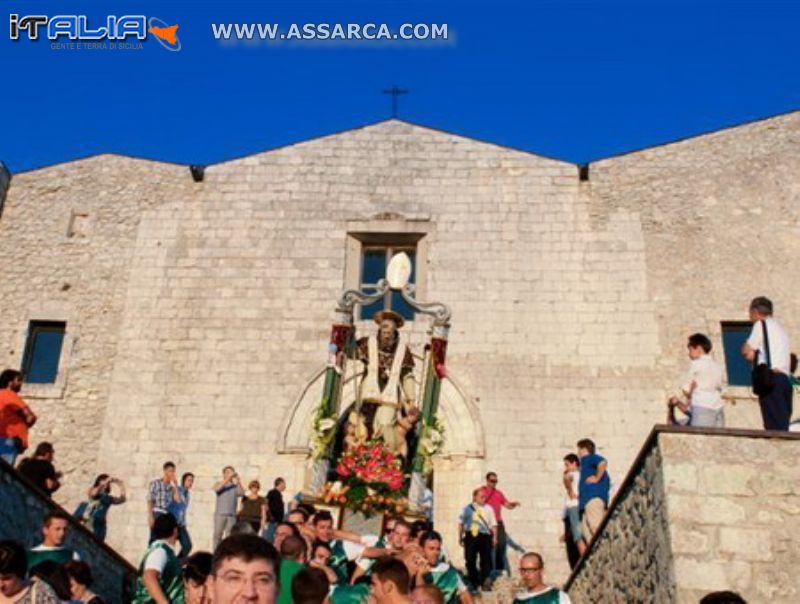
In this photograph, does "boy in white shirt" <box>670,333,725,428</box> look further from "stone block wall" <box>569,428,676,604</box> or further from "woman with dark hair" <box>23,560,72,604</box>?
"woman with dark hair" <box>23,560,72,604</box>

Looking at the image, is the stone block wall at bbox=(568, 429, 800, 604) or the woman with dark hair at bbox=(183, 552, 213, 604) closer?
the woman with dark hair at bbox=(183, 552, 213, 604)

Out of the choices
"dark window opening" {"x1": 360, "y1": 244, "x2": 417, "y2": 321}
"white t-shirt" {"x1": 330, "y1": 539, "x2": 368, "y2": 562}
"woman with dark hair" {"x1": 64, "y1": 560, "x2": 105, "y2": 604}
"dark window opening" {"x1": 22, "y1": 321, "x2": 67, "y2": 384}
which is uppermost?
"dark window opening" {"x1": 360, "y1": 244, "x2": 417, "y2": 321}

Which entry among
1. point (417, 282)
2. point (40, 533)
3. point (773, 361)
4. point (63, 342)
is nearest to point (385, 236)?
point (417, 282)

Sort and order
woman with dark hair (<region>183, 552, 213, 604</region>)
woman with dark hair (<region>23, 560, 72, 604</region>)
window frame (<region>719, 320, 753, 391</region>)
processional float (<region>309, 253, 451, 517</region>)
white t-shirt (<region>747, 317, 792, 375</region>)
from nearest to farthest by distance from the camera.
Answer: woman with dark hair (<region>183, 552, 213, 604</region>)
woman with dark hair (<region>23, 560, 72, 604</region>)
white t-shirt (<region>747, 317, 792, 375</region>)
processional float (<region>309, 253, 451, 517</region>)
window frame (<region>719, 320, 753, 391</region>)

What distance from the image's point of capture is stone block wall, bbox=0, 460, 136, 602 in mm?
7250

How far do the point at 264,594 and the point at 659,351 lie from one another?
11.8m

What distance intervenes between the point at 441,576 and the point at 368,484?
11.2 ft

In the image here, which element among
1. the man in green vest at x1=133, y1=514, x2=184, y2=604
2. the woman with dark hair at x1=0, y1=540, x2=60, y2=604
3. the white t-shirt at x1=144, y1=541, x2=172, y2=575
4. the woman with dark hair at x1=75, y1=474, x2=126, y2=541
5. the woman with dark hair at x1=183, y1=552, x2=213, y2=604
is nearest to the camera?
the woman with dark hair at x1=183, y1=552, x2=213, y2=604

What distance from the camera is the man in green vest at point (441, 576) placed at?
600 cm

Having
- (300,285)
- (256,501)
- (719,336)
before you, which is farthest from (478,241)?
(256,501)

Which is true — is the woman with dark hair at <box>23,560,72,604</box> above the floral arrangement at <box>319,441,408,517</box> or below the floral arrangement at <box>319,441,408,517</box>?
below

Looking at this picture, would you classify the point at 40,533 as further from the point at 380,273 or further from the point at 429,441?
the point at 380,273

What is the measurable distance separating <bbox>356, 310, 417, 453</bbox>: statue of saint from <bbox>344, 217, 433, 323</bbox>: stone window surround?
374 cm

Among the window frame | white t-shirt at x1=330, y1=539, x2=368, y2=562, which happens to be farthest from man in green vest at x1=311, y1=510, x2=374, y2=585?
the window frame
